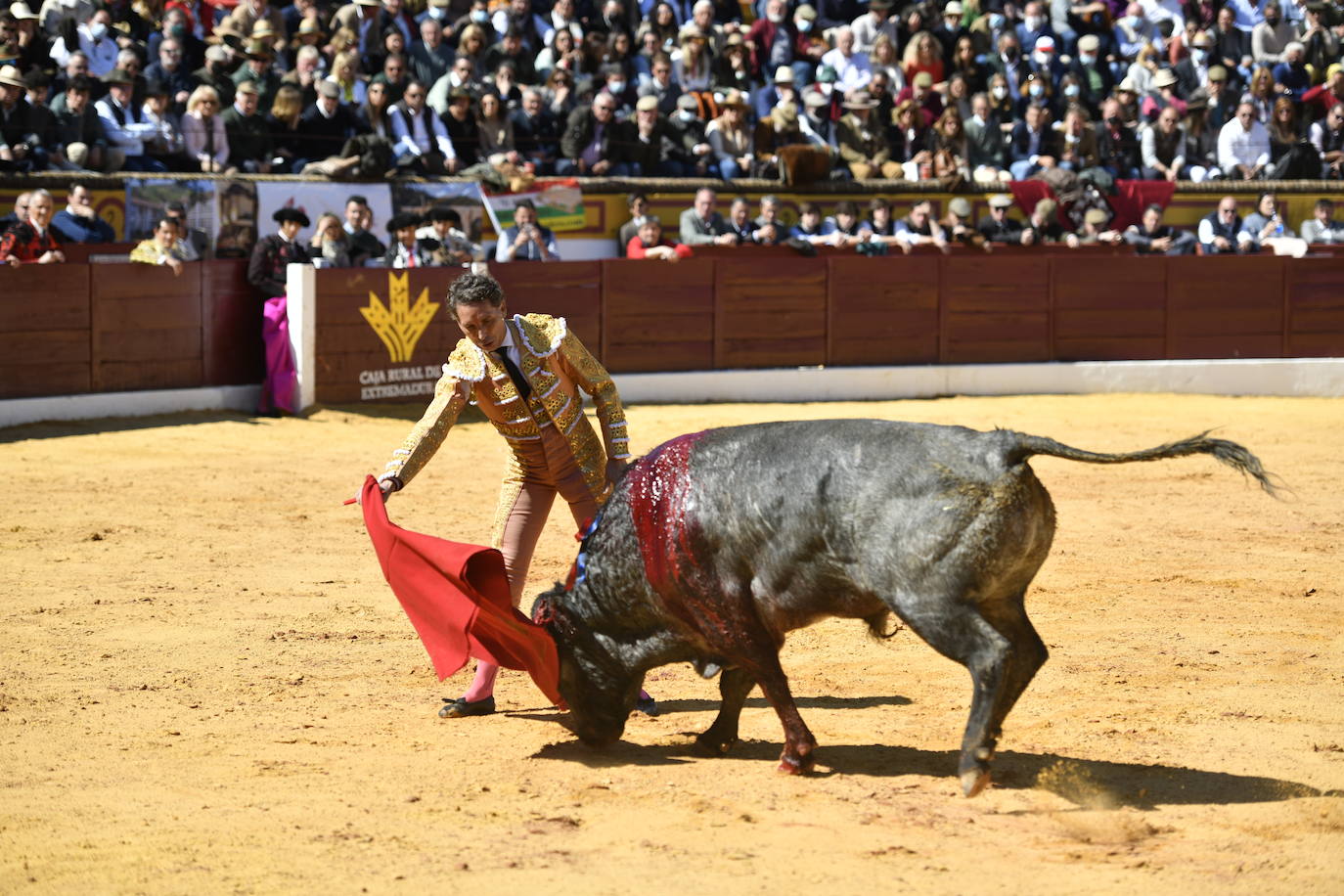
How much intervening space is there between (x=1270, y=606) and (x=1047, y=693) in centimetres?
160

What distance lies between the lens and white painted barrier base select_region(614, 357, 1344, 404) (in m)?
12.4

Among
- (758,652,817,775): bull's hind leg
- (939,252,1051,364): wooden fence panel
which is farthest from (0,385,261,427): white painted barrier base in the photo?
(758,652,817,775): bull's hind leg

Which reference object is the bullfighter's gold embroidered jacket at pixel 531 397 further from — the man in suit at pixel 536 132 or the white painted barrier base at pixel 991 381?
the man in suit at pixel 536 132

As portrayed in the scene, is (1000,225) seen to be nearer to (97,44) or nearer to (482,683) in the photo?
(97,44)

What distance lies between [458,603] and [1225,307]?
10.5 meters

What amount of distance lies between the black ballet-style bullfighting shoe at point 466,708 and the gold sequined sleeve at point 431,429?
2.24ft

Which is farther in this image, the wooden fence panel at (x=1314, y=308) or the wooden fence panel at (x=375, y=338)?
the wooden fence panel at (x=1314, y=308)

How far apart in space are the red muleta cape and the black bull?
88 mm

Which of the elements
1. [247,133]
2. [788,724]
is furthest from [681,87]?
[788,724]

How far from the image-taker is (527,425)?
15.3 feet

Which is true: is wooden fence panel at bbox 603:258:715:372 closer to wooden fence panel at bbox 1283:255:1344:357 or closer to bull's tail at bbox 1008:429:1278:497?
wooden fence panel at bbox 1283:255:1344:357

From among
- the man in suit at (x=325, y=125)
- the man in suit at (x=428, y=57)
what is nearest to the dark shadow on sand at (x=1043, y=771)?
the man in suit at (x=325, y=125)

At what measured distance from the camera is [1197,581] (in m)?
6.61

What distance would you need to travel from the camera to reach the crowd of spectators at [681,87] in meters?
11.2
